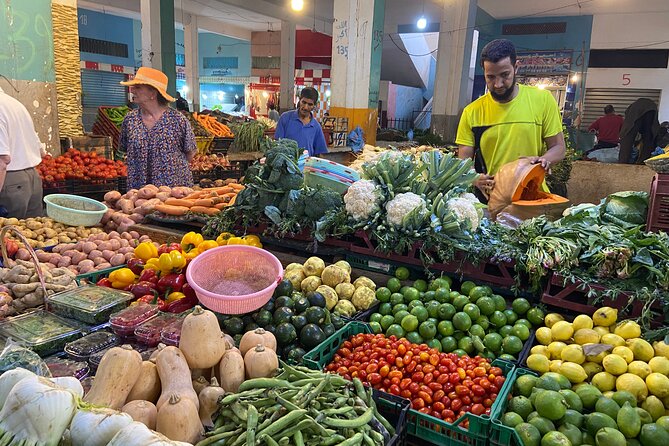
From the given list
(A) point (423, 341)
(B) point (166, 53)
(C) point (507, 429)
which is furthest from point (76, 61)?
(C) point (507, 429)

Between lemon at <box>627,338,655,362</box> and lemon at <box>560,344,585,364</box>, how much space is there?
0.21 metres

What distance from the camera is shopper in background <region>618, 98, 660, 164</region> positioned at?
33.0 feet

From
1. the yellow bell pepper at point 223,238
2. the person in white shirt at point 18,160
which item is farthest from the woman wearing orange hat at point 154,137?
the yellow bell pepper at point 223,238

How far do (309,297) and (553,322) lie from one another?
1233mm

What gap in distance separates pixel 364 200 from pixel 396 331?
37.0 inches

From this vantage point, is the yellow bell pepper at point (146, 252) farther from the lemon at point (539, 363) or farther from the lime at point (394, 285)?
the lemon at point (539, 363)

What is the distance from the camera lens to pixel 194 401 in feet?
5.40

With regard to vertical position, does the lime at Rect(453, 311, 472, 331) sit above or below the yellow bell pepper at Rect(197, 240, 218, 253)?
below

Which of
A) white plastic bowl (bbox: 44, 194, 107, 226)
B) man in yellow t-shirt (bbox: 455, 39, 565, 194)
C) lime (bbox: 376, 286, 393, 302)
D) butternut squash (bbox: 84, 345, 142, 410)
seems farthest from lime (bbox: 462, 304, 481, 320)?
white plastic bowl (bbox: 44, 194, 107, 226)

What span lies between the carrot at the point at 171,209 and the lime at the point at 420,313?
2.42 m

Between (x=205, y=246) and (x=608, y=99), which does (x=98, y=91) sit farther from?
(x=608, y=99)

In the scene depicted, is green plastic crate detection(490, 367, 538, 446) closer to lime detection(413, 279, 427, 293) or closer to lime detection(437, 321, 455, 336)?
lime detection(437, 321, 455, 336)

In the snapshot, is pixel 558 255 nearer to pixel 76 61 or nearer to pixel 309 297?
pixel 309 297

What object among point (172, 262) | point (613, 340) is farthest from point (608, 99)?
point (172, 262)
